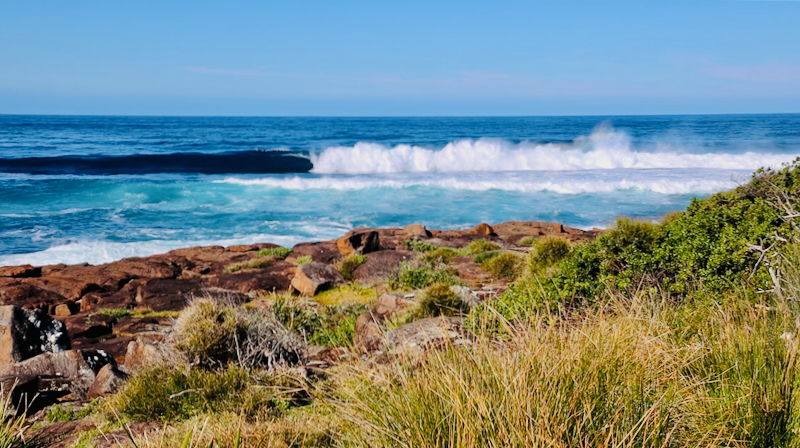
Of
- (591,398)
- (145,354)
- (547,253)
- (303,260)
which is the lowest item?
(303,260)

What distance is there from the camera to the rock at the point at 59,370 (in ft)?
22.7

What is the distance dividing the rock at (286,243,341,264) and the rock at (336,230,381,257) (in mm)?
225

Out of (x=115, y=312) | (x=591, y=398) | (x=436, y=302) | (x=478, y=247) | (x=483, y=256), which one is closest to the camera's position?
(x=591, y=398)

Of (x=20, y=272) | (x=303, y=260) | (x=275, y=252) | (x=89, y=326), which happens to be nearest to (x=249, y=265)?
(x=303, y=260)

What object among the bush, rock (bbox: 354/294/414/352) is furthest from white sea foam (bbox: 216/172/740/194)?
the bush

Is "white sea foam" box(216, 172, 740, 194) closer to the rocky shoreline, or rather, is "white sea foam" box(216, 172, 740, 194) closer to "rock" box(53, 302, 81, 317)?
the rocky shoreline

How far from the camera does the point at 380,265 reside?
1357 cm

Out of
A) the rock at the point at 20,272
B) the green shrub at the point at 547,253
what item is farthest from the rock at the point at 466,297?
the rock at the point at 20,272

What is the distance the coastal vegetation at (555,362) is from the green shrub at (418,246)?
16.9ft

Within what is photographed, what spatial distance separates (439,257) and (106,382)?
27.4 feet

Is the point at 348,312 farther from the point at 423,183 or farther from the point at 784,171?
the point at 423,183

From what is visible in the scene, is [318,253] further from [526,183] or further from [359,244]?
[526,183]

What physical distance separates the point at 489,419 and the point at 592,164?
43319 mm

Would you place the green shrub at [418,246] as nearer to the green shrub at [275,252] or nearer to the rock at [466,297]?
the green shrub at [275,252]
